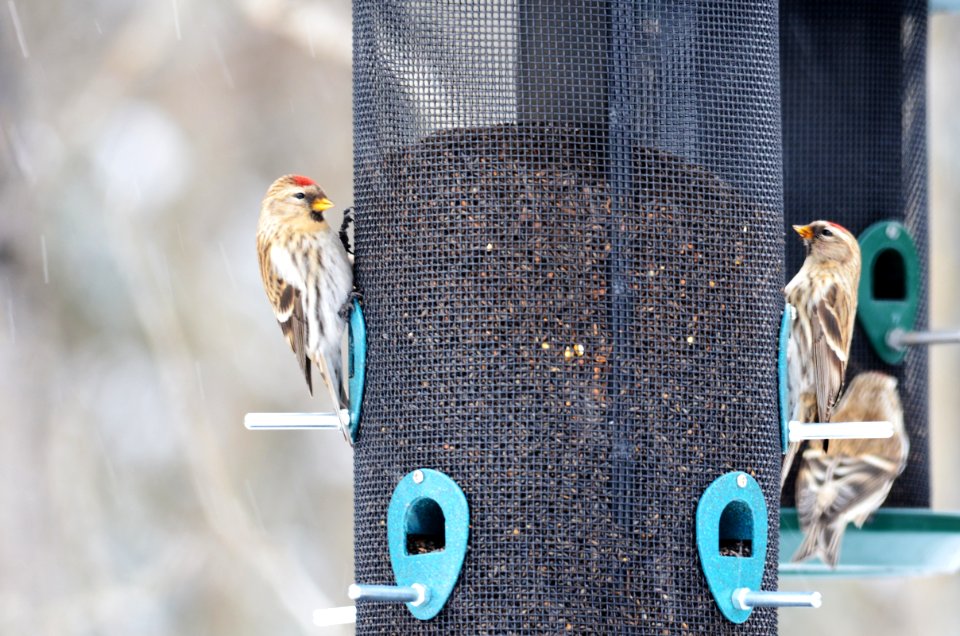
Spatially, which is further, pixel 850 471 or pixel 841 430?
pixel 850 471

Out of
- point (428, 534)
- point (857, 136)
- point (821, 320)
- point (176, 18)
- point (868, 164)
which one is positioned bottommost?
point (428, 534)

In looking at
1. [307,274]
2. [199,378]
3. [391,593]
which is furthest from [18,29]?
[391,593]

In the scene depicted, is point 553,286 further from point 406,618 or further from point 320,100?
point 320,100

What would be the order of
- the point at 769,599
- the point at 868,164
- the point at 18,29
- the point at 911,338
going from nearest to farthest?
the point at 769,599, the point at 911,338, the point at 868,164, the point at 18,29

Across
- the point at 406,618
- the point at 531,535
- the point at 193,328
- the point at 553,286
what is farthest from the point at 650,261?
the point at 193,328

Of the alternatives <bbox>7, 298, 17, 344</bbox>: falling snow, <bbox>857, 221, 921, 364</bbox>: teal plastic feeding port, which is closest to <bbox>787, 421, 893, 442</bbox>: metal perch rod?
<bbox>857, 221, 921, 364</bbox>: teal plastic feeding port

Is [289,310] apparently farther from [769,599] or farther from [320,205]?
[769,599]

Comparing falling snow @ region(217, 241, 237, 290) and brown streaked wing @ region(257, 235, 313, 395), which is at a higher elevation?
falling snow @ region(217, 241, 237, 290)

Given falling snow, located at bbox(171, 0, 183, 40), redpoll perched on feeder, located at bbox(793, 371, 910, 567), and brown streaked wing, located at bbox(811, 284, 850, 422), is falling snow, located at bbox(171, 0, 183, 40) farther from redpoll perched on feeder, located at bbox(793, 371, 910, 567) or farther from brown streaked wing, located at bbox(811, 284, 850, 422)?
brown streaked wing, located at bbox(811, 284, 850, 422)
